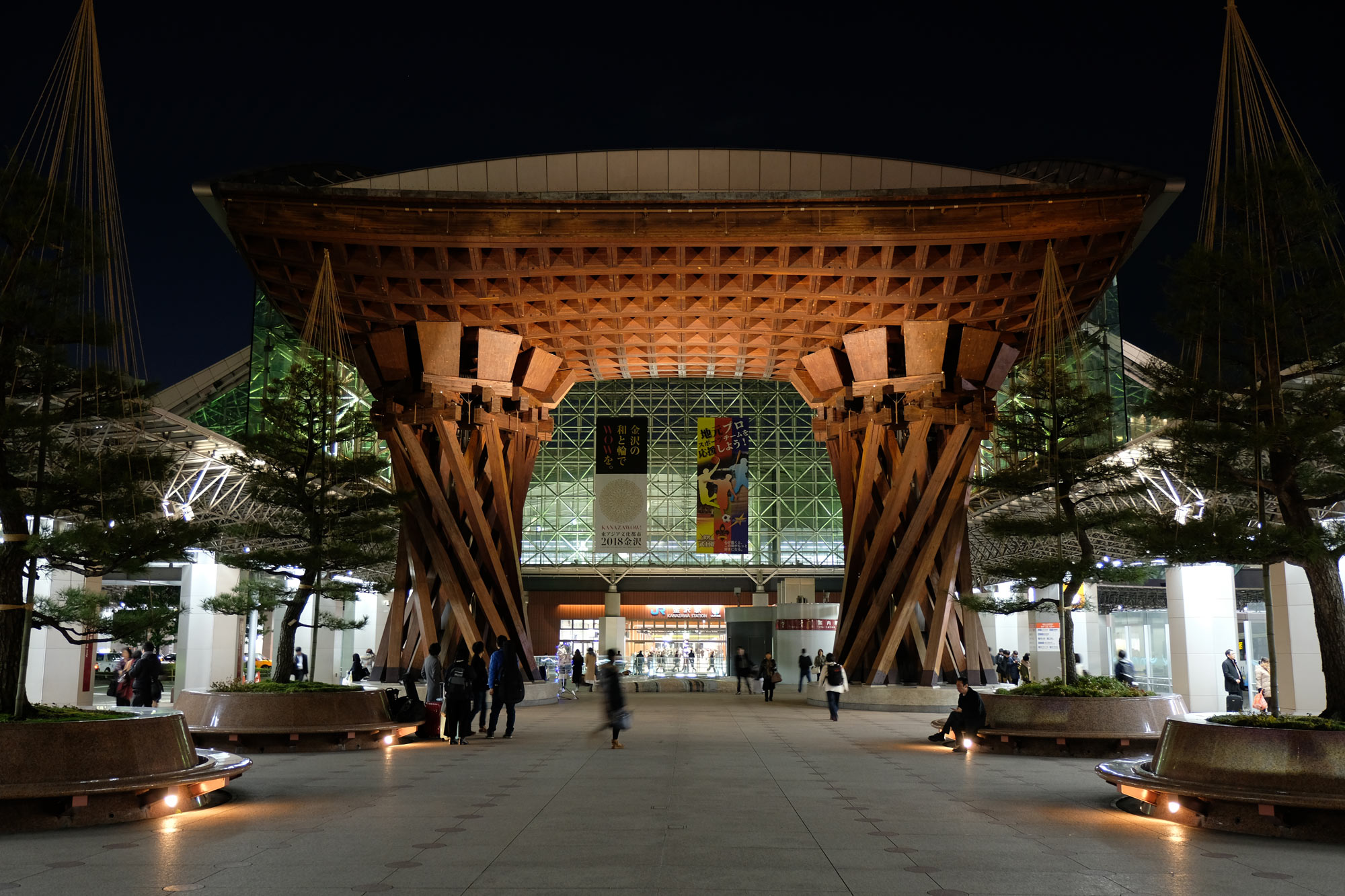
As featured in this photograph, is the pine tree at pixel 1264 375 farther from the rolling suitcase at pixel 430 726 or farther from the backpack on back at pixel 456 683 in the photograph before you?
the rolling suitcase at pixel 430 726

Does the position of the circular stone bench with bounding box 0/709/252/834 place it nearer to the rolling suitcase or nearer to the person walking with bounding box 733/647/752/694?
the rolling suitcase

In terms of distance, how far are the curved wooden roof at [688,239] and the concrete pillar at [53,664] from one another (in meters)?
6.03

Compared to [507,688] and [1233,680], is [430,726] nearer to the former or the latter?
[507,688]

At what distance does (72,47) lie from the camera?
7918 mm

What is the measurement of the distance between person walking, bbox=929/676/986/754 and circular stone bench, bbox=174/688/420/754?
6.58 metres

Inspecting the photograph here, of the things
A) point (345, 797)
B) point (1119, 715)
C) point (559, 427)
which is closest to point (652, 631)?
point (559, 427)

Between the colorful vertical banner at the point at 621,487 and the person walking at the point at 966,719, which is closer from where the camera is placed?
the person walking at the point at 966,719

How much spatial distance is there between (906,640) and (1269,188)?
1288 cm

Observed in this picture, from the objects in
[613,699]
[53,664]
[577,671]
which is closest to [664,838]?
[613,699]

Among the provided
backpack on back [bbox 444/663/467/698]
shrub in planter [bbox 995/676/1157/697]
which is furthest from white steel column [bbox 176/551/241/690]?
shrub in planter [bbox 995/676/1157/697]

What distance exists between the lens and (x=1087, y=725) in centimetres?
1162

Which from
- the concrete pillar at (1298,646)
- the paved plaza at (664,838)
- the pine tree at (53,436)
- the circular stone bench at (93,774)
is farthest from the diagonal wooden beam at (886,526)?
the circular stone bench at (93,774)

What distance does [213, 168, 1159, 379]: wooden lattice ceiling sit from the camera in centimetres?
1739

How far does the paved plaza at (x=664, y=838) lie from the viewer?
5.45 metres
